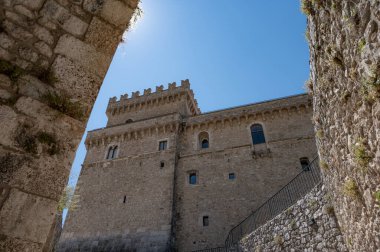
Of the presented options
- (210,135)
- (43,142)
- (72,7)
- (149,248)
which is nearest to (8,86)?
(43,142)

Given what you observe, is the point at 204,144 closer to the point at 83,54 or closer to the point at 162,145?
the point at 162,145

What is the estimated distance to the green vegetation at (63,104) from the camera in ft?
9.87

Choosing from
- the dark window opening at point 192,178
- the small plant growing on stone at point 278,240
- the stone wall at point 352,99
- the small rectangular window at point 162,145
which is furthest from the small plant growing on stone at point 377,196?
the small rectangular window at point 162,145

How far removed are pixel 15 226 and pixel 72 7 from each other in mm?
2442

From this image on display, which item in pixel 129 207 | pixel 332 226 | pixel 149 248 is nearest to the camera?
pixel 332 226

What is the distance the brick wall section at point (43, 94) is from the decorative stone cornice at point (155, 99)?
880 inches

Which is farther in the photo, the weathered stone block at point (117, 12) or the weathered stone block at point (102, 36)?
the weathered stone block at point (117, 12)

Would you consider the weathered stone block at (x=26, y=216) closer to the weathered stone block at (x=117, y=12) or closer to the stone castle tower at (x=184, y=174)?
the weathered stone block at (x=117, y=12)

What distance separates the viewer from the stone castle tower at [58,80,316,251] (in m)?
17.4

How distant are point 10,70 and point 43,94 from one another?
0.36 meters

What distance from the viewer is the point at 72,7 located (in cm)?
347

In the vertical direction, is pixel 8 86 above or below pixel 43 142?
above

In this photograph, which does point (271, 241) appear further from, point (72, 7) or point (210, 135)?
point (210, 135)

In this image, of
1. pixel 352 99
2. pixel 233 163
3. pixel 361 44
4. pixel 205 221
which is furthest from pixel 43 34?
pixel 233 163
